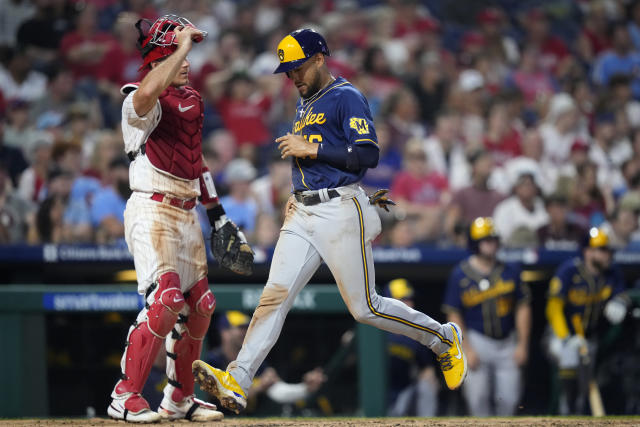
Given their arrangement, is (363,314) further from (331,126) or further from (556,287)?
(556,287)

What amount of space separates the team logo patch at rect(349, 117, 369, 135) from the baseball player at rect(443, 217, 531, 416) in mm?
2900

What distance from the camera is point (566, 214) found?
327 inches

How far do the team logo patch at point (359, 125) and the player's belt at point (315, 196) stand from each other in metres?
0.31

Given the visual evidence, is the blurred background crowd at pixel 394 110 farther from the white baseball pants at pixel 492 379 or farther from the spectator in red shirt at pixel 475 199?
the white baseball pants at pixel 492 379

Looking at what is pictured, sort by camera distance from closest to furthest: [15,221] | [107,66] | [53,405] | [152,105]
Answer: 1. [152,105]
2. [53,405]
3. [15,221]
4. [107,66]

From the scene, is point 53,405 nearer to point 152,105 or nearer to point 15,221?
point 15,221

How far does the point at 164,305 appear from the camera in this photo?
4.11 m

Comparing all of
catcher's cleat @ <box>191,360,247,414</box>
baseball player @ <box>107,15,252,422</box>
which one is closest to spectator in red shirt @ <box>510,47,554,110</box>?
baseball player @ <box>107,15,252,422</box>

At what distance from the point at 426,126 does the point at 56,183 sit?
4.14 metres

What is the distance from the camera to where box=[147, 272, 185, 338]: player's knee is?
4.11 m

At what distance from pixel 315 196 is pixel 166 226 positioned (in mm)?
734

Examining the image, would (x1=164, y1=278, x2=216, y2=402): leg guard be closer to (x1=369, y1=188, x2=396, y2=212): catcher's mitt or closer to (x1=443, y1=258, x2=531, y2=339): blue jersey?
(x1=369, y1=188, x2=396, y2=212): catcher's mitt

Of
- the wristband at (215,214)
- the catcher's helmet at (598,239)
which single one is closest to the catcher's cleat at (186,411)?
the wristband at (215,214)

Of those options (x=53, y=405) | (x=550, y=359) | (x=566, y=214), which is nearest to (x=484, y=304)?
(x=550, y=359)
